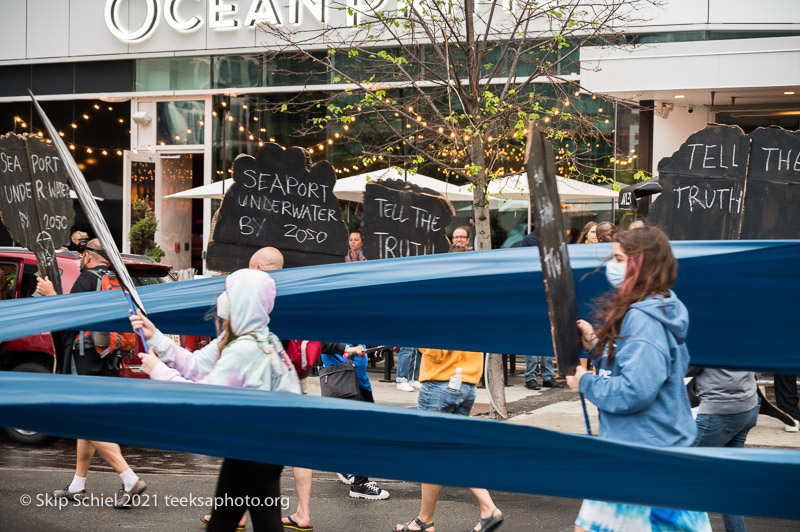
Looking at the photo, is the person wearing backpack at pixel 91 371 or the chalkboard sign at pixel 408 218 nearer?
the person wearing backpack at pixel 91 371

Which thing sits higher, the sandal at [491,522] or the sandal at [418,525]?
the sandal at [491,522]

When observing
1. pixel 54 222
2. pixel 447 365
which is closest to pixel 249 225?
pixel 54 222

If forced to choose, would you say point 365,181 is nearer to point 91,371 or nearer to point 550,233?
point 91,371

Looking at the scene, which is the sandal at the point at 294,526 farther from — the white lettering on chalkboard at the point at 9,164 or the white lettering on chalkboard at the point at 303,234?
the white lettering on chalkboard at the point at 9,164

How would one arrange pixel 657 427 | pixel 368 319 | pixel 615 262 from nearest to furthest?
pixel 657 427, pixel 615 262, pixel 368 319

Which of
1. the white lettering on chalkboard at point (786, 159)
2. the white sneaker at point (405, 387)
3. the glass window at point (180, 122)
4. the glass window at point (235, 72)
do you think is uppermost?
the glass window at point (235, 72)

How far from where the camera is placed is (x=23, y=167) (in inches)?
277

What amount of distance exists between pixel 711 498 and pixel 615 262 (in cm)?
134

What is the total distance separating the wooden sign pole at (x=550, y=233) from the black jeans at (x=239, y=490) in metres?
1.61

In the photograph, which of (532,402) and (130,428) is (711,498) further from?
(532,402)

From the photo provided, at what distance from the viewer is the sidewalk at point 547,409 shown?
9141mm

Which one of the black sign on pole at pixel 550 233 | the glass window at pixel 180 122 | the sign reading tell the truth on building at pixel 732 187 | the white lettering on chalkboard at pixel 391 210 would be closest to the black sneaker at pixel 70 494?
the white lettering on chalkboard at pixel 391 210

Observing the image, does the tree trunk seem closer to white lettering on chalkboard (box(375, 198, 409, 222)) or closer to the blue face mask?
white lettering on chalkboard (box(375, 198, 409, 222))

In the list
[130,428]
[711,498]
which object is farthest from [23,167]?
[711,498]
